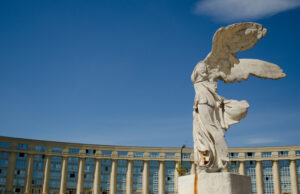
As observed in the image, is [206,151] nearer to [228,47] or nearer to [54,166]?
[228,47]

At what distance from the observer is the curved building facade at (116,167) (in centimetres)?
7425

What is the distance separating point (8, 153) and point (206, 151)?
→ 72.6 m

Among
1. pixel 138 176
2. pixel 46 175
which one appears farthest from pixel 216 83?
pixel 138 176

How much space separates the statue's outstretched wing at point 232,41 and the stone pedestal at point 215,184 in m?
4.27

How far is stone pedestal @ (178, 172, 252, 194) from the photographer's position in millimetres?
9297

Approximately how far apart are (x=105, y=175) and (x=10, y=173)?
22.3 metres

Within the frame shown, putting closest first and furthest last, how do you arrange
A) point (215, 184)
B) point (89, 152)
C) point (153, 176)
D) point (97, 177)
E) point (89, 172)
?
point (215, 184) < point (97, 177) < point (89, 172) < point (89, 152) < point (153, 176)

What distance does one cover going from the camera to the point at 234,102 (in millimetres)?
11312

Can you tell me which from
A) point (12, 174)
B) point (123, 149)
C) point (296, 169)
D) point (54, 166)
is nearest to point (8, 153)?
point (12, 174)

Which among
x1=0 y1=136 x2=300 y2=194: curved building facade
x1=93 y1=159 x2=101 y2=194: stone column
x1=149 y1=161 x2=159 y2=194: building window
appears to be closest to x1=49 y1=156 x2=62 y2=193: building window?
x1=0 y1=136 x2=300 y2=194: curved building facade

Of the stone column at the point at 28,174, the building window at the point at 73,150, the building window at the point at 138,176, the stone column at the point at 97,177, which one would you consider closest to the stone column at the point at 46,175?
the stone column at the point at 28,174

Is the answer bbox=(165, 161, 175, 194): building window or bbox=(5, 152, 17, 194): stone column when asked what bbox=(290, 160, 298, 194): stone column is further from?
bbox=(5, 152, 17, 194): stone column

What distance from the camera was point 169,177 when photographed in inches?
3250

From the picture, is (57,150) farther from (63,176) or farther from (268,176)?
(268,176)
